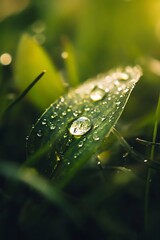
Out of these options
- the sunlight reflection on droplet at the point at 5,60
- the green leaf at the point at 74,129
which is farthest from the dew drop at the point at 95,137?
the sunlight reflection on droplet at the point at 5,60

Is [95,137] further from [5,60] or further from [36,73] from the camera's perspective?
[5,60]

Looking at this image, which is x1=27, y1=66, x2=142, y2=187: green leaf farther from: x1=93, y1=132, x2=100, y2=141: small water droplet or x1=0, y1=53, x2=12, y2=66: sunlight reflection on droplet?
x1=0, y1=53, x2=12, y2=66: sunlight reflection on droplet

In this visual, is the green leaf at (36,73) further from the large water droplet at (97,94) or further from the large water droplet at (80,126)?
the large water droplet at (80,126)

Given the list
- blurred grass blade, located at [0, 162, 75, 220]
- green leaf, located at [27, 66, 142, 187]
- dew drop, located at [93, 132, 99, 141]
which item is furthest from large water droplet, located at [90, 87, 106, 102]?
blurred grass blade, located at [0, 162, 75, 220]

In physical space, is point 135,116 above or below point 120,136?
below

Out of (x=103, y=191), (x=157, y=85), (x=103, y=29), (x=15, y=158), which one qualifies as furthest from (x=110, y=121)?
(x=103, y=29)

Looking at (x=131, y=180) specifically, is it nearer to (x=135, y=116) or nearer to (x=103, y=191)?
(x=103, y=191)
